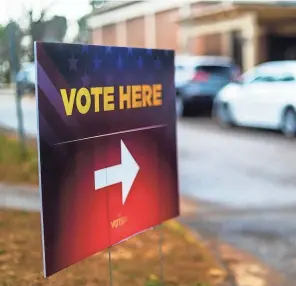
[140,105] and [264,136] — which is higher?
[140,105]

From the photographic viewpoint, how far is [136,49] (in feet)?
14.4

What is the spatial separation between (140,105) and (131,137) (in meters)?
0.25

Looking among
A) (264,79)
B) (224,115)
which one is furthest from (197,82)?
(264,79)

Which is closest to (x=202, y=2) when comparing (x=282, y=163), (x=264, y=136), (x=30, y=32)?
(x=264, y=136)

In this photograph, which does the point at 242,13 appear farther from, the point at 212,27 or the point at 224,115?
the point at 224,115

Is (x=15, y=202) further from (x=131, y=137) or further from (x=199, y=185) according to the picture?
(x=131, y=137)

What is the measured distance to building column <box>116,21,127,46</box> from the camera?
32775 mm

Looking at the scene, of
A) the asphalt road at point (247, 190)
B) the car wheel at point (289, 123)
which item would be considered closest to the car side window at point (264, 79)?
the car wheel at point (289, 123)

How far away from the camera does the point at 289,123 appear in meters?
14.6

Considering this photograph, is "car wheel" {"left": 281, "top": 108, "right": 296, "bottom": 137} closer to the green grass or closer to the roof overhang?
the green grass

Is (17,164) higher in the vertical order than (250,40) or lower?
lower

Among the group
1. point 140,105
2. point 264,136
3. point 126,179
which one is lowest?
point 264,136

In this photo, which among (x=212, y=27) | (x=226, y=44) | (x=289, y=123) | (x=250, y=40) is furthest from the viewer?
(x=226, y=44)

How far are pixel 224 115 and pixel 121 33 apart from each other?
17.7 metres
